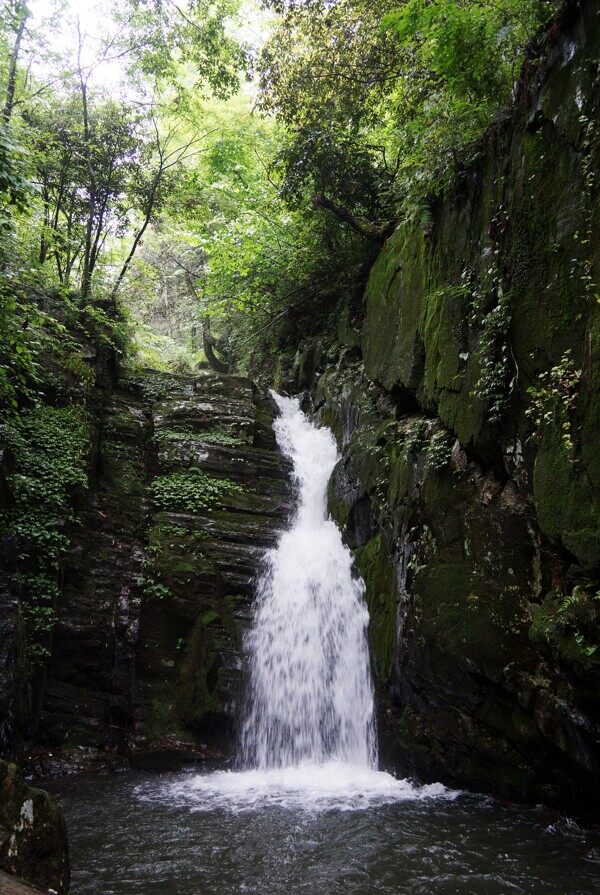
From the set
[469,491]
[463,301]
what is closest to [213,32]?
[463,301]

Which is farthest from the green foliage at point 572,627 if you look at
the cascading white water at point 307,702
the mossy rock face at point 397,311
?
the mossy rock face at point 397,311

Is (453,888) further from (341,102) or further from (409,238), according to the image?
(341,102)

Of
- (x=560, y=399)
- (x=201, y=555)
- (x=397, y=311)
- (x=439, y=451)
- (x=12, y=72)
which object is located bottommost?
(x=201, y=555)

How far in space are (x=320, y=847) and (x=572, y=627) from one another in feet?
9.53

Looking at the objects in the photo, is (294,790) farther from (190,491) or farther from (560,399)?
(190,491)

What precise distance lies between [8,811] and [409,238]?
8.80 metres

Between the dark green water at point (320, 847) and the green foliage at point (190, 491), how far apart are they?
4.83 meters

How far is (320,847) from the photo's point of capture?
4926 millimetres

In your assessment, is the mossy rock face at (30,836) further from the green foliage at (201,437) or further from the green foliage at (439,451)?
the green foliage at (201,437)

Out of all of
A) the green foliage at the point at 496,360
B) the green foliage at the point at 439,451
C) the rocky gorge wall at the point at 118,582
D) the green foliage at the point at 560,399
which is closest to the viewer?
the green foliage at the point at 560,399

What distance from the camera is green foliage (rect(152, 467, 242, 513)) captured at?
10.3 meters

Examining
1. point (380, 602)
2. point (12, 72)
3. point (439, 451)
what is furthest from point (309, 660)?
point (12, 72)

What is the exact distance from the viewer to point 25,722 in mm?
6629

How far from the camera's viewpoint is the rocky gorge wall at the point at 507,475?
15.4 feet
